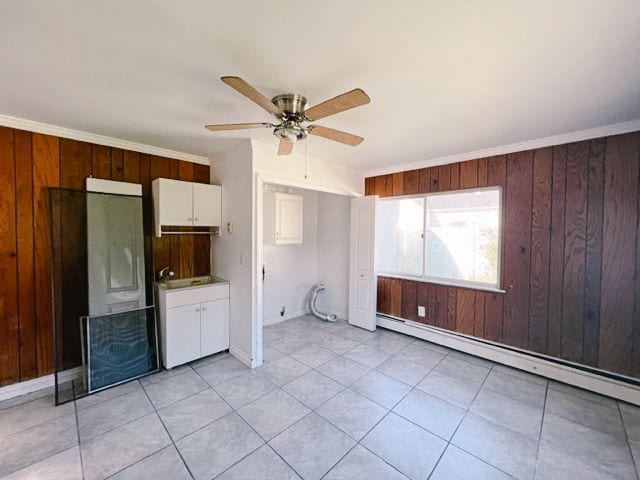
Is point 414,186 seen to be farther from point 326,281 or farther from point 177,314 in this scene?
point 177,314

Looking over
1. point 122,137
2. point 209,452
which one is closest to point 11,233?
point 122,137

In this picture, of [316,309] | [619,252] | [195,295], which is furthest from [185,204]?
[619,252]

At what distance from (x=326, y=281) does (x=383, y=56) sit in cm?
377

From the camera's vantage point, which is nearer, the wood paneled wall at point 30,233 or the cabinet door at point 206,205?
the wood paneled wall at point 30,233

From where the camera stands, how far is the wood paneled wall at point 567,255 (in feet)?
7.87

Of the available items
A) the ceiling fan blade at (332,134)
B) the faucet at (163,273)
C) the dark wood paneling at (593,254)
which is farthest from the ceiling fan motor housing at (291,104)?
the dark wood paneling at (593,254)

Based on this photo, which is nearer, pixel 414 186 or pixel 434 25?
pixel 434 25

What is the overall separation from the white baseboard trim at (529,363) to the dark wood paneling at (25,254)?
4102 millimetres

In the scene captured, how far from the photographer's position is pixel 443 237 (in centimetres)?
354

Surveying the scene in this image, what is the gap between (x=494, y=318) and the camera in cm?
310

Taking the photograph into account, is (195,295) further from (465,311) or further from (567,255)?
(567,255)

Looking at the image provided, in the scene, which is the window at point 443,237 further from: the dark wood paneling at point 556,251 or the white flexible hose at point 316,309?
the white flexible hose at point 316,309

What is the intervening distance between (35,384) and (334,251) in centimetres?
381

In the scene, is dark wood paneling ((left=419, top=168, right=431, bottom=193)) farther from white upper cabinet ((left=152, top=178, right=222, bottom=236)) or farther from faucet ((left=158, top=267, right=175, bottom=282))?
faucet ((left=158, top=267, right=175, bottom=282))
